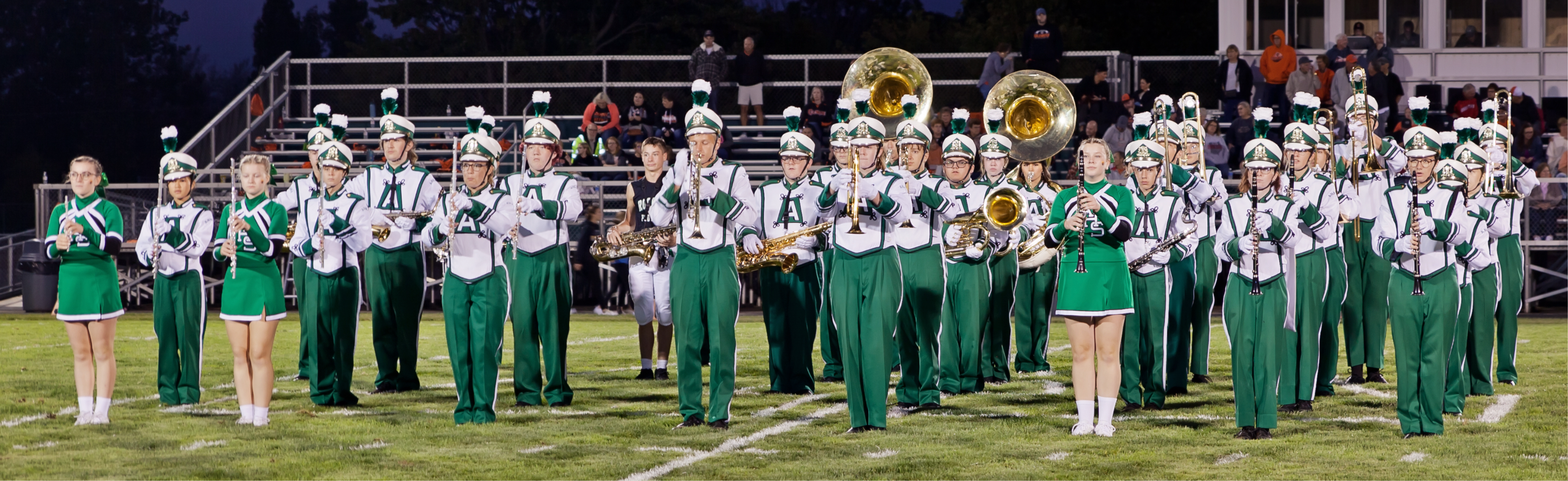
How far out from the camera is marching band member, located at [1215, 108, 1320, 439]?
27.4ft

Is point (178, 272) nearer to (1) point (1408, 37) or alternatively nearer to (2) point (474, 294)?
(2) point (474, 294)

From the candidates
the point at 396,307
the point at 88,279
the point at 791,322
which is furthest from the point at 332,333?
the point at 791,322

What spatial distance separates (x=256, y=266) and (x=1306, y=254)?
5.82 meters

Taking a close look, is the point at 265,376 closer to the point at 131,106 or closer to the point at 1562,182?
the point at 1562,182

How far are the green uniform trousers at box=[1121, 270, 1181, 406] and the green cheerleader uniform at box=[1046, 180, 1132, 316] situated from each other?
152 cm

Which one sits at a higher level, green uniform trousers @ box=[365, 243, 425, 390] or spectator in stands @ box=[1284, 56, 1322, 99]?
spectator in stands @ box=[1284, 56, 1322, 99]

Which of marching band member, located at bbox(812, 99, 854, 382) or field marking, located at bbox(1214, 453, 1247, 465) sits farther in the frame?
marching band member, located at bbox(812, 99, 854, 382)

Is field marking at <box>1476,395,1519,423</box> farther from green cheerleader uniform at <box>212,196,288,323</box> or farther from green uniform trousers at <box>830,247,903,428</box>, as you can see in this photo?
green cheerleader uniform at <box>212,196,288,323</box>

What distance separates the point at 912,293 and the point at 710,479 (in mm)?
2940

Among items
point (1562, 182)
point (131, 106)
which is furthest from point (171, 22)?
point (1562, 182)

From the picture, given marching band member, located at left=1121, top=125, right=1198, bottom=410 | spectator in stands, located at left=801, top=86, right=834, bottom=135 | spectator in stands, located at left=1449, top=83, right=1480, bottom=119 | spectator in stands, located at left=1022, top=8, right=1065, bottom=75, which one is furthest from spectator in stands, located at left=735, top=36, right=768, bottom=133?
marching band member, located at left=1121, top=125, right=1198, bottom=410

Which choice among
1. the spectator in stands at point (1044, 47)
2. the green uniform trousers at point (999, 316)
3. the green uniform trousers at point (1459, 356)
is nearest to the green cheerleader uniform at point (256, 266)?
the green uniform trousers at point (999, 316)

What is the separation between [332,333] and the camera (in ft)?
33.4

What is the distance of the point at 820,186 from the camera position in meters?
9.34
